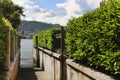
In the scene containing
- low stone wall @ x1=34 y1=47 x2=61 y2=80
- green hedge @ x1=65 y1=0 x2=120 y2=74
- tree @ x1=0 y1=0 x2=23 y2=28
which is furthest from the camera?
tree @ x1=0 y1=0 x2=23 y2=28

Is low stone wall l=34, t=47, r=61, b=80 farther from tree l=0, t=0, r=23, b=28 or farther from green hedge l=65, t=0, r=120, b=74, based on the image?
tree l=0, t=0, r=23, b=28

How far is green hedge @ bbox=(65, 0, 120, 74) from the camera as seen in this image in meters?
6.41

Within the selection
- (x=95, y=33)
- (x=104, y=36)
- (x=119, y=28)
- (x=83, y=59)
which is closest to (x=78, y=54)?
(x=83, y=59)

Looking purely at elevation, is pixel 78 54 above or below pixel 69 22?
below

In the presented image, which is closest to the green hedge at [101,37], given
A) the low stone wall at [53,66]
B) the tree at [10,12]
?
the low stone wall at [53,66]

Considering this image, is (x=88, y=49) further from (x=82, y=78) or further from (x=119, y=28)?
(x=119, y=28)

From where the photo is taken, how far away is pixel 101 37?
289 inches

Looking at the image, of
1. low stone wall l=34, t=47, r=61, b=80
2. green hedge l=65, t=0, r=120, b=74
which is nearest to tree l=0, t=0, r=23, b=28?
low stone wall l=34, t=47, r=61, b=80

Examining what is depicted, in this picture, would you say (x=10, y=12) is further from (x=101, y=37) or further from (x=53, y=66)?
(x=101, y=37)

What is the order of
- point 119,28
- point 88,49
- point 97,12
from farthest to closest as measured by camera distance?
point 88,49 → point 97,12 → point 119,28

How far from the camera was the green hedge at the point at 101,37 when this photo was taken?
252 inches

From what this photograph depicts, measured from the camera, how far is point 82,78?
9.00 metres

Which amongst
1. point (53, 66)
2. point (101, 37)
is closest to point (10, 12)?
point (53, 66)

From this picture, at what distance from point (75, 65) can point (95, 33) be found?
7.62 ft
